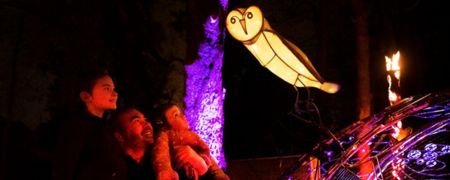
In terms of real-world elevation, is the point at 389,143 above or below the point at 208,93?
below

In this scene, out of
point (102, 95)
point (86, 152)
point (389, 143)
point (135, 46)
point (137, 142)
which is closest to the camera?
point (86, 152)

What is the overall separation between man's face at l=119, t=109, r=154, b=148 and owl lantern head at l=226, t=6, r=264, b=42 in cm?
133

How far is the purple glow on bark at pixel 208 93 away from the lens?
21.8ft

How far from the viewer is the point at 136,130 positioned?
5.39m

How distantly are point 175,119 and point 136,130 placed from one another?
58 centimetres

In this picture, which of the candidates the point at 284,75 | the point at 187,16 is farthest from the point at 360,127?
the point at 187,16

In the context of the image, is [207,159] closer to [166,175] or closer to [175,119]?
[175,119]

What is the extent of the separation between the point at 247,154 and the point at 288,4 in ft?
14.2

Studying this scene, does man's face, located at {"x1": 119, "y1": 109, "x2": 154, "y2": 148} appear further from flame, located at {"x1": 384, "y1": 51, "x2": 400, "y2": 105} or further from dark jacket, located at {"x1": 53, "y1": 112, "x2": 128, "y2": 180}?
flame, located at {"x1": 384, "y1": 51, "x2": 400, "y2": 105}

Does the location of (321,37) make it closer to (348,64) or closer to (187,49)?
(348,64)

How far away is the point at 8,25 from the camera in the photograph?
343 inches

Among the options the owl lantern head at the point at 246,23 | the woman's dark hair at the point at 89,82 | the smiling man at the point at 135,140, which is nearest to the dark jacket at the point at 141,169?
the smiling man at the point at 135,140

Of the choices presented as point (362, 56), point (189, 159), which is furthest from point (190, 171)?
point (362, 56)

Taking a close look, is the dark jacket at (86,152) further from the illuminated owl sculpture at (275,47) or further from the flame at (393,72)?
the flame at (393,72)
